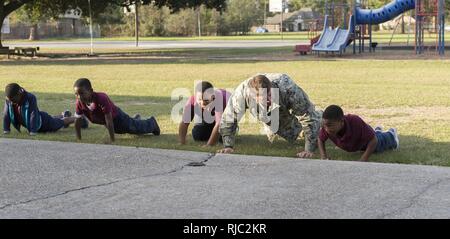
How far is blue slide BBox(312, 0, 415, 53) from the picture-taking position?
35.1 meters

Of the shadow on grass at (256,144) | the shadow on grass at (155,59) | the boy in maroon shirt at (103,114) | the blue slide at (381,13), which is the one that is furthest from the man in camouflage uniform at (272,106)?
the blue slide at (381,13)

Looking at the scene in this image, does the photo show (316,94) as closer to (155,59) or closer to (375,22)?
(155,59)

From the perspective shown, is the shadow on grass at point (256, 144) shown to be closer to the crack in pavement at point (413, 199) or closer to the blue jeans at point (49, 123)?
the blue jeans at point (49, 123)

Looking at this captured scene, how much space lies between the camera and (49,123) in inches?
400

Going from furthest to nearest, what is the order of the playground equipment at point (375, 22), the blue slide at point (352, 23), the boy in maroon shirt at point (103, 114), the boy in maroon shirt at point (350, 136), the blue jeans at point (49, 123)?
the blue slide at point (352, 23), the playground equipment at point (375, 22), the blue jeans at point (49, 123), the boy in maroon shirt at point (103, 114), the boy in maroon shirt at point (350, 136)

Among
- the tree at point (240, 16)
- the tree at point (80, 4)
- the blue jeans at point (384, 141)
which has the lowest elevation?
the blue jeans at point (384, 141)

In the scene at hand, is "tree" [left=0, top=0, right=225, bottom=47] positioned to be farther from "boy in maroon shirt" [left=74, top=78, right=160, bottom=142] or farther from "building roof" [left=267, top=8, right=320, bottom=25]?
"building roof" [left=267, top=8, right=320, bottom=25]

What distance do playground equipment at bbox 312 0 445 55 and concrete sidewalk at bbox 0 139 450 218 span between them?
27.6 metres

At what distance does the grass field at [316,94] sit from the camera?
28.5 feet

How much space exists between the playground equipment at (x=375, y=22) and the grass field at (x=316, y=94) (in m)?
5.36

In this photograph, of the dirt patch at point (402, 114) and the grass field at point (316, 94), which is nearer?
the grass field at point (316, 94)
